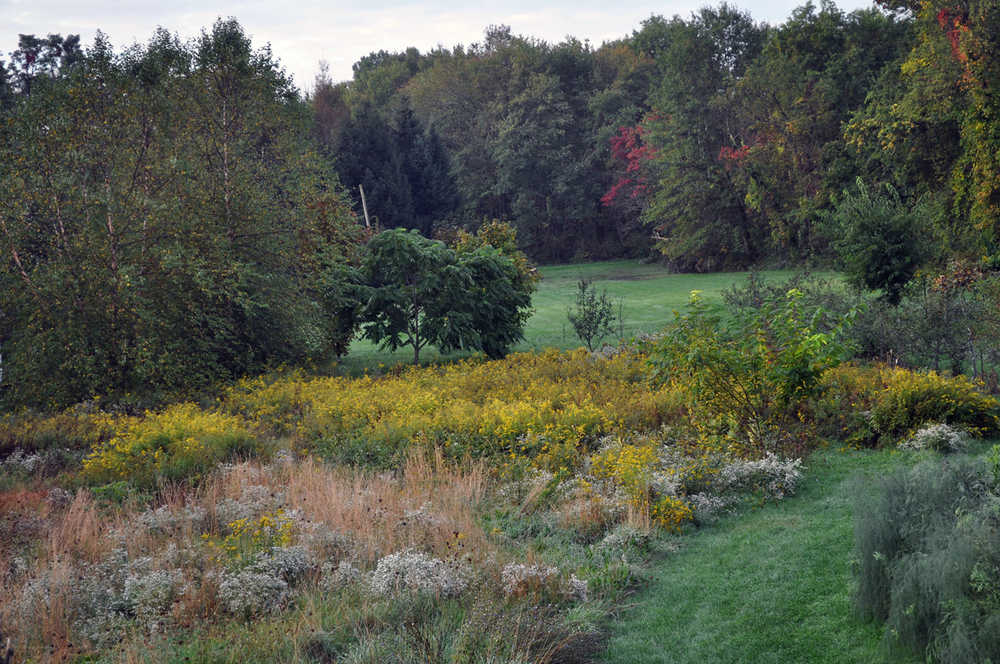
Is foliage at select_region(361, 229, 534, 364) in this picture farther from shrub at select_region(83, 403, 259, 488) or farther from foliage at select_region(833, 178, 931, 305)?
foliage at select_region(833, 178, 931, 305)

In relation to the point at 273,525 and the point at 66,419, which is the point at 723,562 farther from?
the point at 66,419

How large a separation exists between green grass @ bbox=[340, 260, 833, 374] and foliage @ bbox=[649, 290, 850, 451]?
1.06 meters

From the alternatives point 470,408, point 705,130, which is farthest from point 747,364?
point 705,130

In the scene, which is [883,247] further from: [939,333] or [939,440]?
[939,440]

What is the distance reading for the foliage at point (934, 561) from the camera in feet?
12.1

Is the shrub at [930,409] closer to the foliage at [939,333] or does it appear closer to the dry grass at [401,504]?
the foliage at [939,333]

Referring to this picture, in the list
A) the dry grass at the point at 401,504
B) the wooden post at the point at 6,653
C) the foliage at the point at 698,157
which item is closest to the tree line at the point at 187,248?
the dry grass at the point at 401,504

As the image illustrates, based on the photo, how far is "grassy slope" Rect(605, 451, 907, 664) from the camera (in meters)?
4.34

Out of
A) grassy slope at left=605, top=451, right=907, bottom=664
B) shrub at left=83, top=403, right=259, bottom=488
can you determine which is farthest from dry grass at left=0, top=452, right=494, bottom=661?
grassy slope at left=605, top=451, right=907, bottom=664

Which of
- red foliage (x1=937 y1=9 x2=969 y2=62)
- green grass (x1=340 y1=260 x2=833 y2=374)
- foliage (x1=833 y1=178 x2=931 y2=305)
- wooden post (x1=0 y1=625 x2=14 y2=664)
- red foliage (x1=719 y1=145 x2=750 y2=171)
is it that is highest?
red foliage (x1=937 y1=9 x2=969 y2=62)

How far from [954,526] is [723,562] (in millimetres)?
1737

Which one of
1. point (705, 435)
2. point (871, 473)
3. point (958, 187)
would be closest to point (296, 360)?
point (705, 435)

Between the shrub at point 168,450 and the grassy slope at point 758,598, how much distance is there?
5412mm

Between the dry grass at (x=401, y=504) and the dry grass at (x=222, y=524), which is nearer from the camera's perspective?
the dry grass at (x=222, y=524)
